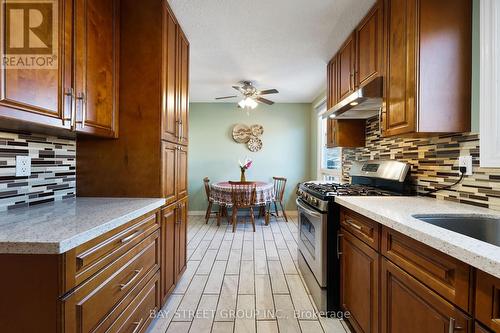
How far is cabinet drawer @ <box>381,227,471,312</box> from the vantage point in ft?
2.48

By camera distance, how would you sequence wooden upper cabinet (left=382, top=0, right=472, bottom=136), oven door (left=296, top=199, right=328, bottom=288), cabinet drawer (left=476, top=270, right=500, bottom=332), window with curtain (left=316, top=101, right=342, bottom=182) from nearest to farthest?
cabinet drawer (left=476, top=270, right=500, bottom=332), wooden upper cabinet (left=382, top=0, right=472, bottom=136), oven door (left=296, top=199, right=328, bottom=288), window with curtain (left=316, top=101, right=342, bottom=182)

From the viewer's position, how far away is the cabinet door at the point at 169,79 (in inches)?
67.9

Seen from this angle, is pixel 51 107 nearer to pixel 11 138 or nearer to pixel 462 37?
pixel 11 138

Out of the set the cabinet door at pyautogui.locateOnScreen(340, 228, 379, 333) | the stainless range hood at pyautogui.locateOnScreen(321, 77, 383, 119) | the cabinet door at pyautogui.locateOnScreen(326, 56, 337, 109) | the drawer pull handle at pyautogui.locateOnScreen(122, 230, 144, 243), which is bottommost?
the cabinet door at pyautogui.locateOnScreen(340, 228, 379, 333)

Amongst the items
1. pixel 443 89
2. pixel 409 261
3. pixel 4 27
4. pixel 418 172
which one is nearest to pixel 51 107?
pixel 4 27

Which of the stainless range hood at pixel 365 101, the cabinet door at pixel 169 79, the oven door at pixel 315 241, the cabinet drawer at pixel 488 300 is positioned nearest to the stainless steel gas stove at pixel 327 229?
the oven door at pixel 315 241

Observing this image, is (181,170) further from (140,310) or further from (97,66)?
(140,310)

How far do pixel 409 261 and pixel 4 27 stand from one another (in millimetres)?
1862

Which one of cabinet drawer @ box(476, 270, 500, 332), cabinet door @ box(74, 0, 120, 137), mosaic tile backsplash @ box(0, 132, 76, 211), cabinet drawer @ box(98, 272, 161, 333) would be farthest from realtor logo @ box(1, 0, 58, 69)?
cabinet drawer @ box(476, 270, 500, 332)

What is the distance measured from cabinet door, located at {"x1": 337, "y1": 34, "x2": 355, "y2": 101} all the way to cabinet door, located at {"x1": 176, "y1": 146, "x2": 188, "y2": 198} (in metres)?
1.63

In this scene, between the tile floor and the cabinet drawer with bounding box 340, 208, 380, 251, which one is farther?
the tile floor

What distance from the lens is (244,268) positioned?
2.52 meters

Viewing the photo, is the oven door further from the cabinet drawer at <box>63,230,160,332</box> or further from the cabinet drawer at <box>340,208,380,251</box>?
the cabinet drawer at <box>63,230,160,332</box>

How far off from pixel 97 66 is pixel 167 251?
133cm
